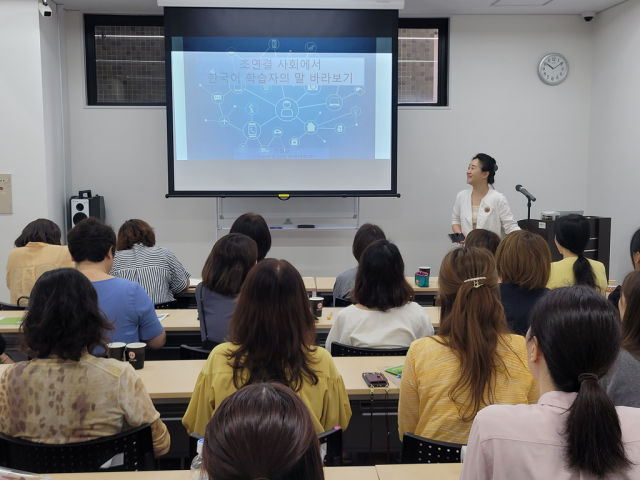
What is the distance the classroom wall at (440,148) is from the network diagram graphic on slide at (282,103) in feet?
2.62

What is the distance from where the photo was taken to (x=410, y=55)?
6078 mm

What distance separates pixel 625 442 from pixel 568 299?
275 mm

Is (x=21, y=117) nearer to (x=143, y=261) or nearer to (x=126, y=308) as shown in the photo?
(x=143, y=261)

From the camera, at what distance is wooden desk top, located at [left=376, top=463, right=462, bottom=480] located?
4.93 feet

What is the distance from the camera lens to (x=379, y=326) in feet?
8.24

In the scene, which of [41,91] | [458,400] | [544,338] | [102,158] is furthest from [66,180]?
[544,338]

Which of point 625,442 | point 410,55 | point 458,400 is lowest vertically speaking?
point 458,400

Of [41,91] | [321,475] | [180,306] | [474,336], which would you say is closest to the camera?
[321,475]

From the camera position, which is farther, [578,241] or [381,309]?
[578,241]

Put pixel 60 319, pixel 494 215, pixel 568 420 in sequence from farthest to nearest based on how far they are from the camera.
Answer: pixel 494 215, pixel 60 319, pixel 568 420

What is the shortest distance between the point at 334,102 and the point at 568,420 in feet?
16.0

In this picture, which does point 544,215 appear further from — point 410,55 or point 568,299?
point 568,299

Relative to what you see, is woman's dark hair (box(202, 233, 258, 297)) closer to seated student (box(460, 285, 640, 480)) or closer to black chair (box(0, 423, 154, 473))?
black chair (box(0, 423, 154, 473))

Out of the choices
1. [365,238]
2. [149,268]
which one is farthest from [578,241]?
[149,268]
